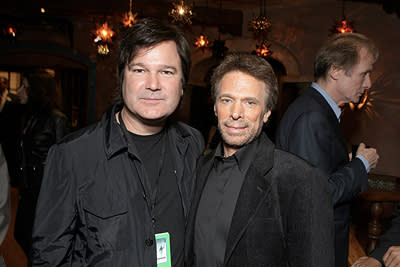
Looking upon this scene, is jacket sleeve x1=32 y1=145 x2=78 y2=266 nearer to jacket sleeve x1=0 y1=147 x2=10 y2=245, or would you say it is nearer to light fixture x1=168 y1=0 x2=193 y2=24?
jacket sleeve x1=0 y1=147 x2=10 y2=245

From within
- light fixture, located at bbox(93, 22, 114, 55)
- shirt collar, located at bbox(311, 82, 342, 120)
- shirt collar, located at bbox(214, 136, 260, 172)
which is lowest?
shirt collar, located at bbox(214, 136, 260, 172)

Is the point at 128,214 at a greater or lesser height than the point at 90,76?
lesser

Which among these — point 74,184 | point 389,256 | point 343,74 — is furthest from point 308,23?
point 74,184

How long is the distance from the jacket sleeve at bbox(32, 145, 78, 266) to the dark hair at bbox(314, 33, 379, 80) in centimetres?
155

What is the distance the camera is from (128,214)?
148 centimetres

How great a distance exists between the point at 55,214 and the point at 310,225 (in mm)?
1042

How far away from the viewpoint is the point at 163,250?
1.52 metres

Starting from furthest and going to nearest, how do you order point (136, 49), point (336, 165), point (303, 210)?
point (336, 165) < point (136, 49) < point (303, 210)

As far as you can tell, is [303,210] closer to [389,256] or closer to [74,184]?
[389,256]

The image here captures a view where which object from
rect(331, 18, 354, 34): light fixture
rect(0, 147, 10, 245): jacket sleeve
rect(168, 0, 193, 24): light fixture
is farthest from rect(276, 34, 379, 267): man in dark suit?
rect(331, 18, 354, 34): light fixture

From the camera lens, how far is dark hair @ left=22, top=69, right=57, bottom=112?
3.03 metres

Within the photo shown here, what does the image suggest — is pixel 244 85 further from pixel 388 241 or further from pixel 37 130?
pixel 37 130

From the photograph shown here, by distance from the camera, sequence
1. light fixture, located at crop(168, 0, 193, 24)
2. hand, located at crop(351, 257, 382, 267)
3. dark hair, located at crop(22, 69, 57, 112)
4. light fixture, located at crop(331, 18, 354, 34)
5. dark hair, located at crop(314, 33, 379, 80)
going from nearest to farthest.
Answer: hand, located at crop(351, 257, 382, 267)
dark hair, located at crop(314, 33, 379, 80)
dark hair, located at crop(22, 69, 57, 112)
light fixture, located at crop(168, 0, 193, 24)
light fixture, located at crop(331, 18, 354, 34)

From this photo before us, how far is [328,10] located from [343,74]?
5.75 meters
